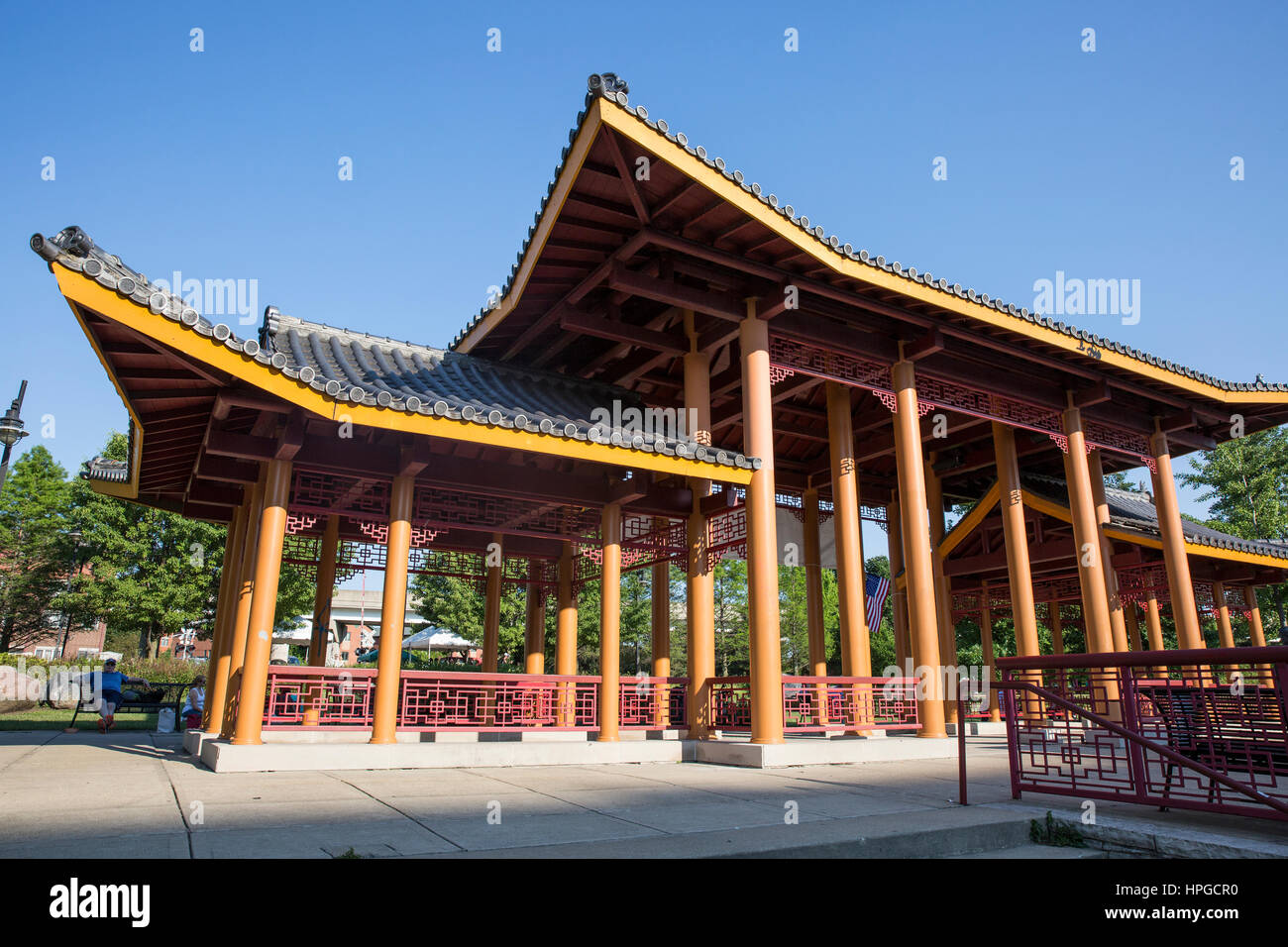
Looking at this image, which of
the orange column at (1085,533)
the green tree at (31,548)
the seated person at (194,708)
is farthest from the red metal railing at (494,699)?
the green tree at (31,548)

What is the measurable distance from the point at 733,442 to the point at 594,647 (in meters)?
20.0

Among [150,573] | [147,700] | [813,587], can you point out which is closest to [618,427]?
[813,587]

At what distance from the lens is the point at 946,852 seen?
475 cm

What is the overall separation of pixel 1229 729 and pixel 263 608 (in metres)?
8.35

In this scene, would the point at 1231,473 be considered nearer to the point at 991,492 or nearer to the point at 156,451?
the point at 991,492

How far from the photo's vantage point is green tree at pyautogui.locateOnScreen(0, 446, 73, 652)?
102 feet

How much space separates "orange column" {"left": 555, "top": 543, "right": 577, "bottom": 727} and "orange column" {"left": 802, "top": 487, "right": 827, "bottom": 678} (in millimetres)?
5318

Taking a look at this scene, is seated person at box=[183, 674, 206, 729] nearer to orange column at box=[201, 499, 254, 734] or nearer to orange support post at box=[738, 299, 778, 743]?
orange column at box=[201, 499, 254, 734]

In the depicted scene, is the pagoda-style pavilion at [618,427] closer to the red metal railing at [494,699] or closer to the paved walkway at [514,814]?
the red metal railing at [494,699]

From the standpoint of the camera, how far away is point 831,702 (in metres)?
11.2

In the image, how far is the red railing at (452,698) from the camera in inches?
364

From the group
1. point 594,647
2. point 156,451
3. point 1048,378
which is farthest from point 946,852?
point 594,647

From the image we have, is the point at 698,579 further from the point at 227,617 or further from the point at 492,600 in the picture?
the point at 227,617

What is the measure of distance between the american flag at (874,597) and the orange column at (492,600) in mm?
6737
